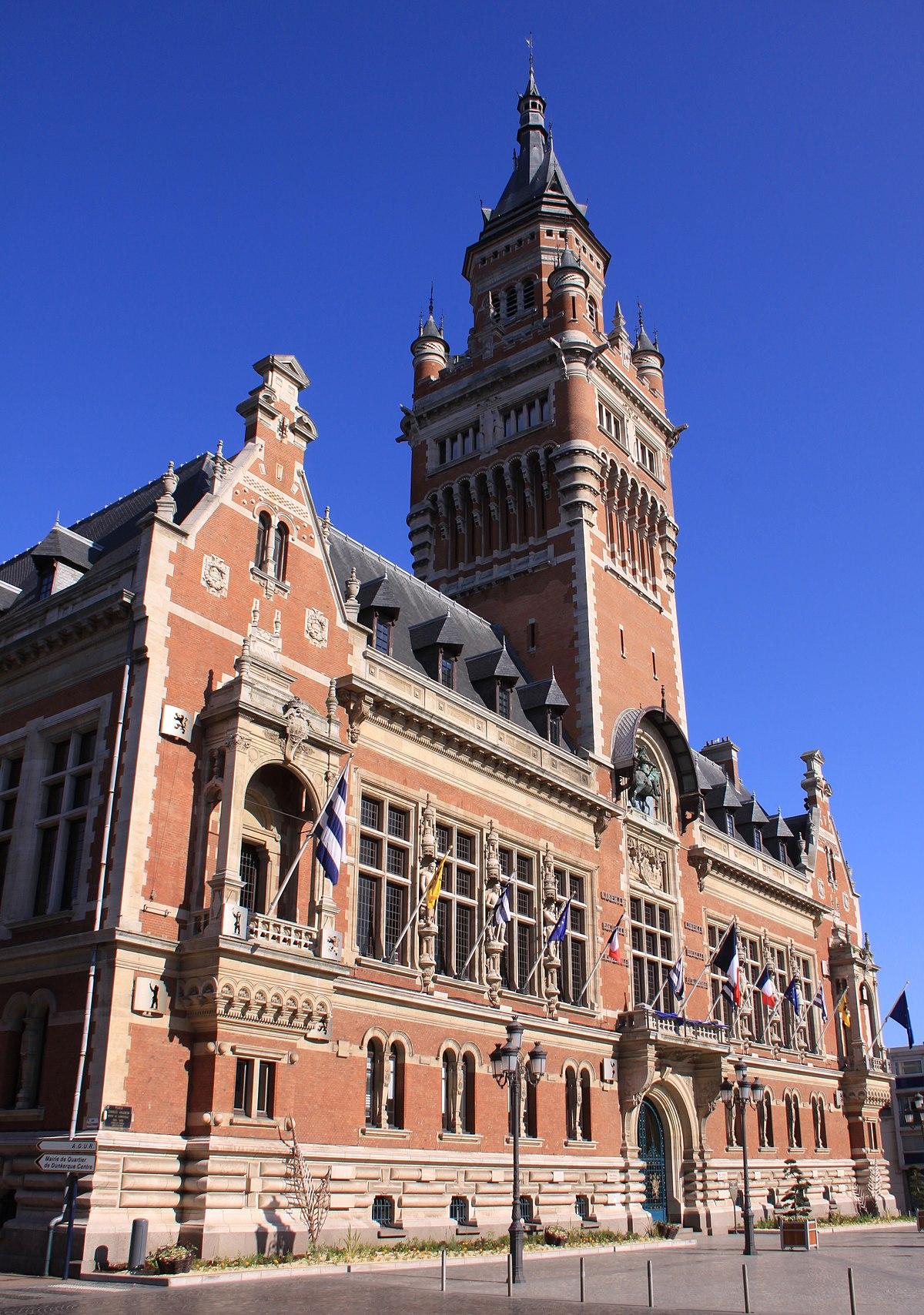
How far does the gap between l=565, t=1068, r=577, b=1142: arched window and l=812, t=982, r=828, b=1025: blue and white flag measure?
24.8 meters

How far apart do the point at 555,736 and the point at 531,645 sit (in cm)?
632

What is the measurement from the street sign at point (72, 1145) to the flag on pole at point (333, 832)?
7892 mm

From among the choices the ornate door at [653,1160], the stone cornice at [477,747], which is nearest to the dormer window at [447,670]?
the stone cornice at [477,747]

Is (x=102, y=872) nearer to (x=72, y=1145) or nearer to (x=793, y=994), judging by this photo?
A: (x=72, y=1145)

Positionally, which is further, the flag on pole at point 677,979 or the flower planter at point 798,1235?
the flag on pole at point 677,979

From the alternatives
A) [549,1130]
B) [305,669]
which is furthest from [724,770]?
[305,669]

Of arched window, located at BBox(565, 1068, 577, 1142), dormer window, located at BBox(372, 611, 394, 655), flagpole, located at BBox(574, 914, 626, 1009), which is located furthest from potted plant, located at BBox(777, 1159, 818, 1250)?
dormer window, located at BBox(372, 611, 394, 655)

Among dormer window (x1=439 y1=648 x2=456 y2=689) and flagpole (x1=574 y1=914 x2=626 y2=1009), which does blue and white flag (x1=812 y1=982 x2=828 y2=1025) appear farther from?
dormer window (x1=439 y1=648 x2=456 y2=689)

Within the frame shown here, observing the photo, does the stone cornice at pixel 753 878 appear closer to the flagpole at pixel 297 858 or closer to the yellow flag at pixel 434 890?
the yellow flag at pixel 434 890

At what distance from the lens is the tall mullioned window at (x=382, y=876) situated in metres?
34.6

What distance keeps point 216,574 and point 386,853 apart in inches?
381

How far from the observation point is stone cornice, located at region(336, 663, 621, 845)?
115ft

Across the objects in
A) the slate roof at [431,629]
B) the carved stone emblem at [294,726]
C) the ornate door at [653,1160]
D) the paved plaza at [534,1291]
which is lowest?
the paved plaza at [534,1291]

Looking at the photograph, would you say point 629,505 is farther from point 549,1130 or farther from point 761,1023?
point 549,1130
